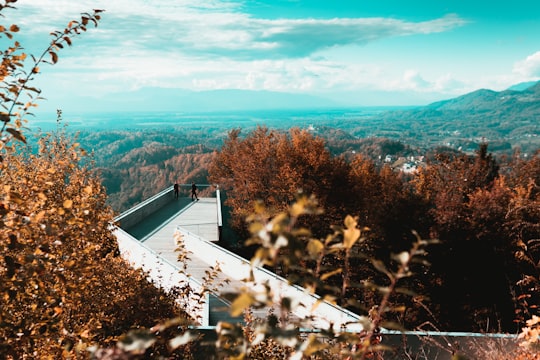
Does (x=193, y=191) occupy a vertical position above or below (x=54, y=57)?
below

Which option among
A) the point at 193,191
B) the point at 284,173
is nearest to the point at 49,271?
the point at 284,173

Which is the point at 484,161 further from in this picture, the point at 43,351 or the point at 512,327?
the point at 43,351

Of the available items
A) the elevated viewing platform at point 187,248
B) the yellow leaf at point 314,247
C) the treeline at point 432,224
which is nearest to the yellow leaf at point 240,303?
the yellow leaf at point 314,247

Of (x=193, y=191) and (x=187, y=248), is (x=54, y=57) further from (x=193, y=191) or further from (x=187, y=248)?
(x=193, y=191)

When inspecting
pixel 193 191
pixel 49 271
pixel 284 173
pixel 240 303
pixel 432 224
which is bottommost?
pixel 193 191

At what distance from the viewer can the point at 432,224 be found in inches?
798

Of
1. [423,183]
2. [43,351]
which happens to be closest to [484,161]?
[423,183]

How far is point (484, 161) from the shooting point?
32.8 m

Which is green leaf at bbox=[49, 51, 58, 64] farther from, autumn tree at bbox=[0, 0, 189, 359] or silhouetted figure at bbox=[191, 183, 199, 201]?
silhouetted figure at bbox=[191, 183, 199, 201]

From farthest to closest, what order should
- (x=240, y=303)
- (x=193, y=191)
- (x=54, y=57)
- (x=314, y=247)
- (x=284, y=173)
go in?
1. (x=193, y=191)
2. (x=284, y=173)
3. (x=54, y=57)
4. (x=314, y=247)
5. (x=240, y=303)

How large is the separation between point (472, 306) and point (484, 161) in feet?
61.8

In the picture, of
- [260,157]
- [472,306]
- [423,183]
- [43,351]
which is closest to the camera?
[43,351]

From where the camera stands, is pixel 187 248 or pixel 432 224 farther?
pixel 187 248

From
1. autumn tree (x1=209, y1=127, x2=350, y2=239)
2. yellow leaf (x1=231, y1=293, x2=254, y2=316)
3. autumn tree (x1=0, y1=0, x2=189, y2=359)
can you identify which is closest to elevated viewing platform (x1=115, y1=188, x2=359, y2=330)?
autumn tree (x1=209, y1=127, x2=350, y2=239)
